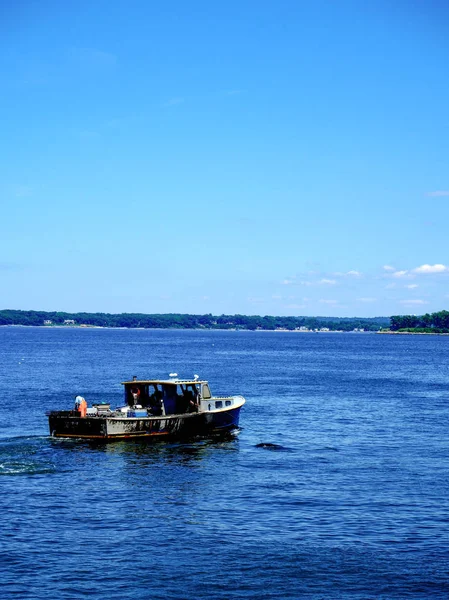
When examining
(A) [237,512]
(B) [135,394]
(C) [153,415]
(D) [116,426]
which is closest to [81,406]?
(D) [116,426]

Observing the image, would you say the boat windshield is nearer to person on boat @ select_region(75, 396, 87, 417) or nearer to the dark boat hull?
the dark boat hull

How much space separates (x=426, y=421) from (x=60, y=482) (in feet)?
123

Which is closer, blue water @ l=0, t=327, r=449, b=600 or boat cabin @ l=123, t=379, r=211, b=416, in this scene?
blue water @ l=0, t=327, r=449, b=600

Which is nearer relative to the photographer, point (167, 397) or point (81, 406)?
point (81, 406)

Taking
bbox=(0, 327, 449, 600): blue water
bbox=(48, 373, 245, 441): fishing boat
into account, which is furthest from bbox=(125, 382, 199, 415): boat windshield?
bbox=(0, 327, 449, 600): blue water

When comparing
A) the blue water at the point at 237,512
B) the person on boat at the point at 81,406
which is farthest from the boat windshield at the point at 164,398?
the person on boat at the point at 81,406

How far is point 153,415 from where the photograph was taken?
59.8 metres

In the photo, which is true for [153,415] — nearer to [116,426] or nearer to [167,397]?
[167,397]

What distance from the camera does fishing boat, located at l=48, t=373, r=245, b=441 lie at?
184 feet

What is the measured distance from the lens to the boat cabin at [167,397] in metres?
60.5

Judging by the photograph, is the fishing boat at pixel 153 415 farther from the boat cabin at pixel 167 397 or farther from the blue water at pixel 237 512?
the blue water at pixel 237 512

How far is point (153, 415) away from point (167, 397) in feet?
6.16

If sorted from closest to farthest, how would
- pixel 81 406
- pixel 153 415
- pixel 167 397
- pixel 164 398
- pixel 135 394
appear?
1. pixel 81 406
2. pixel 153 415
3. pixel 164 398
4. pixel 167 397
5. pixel 135 394

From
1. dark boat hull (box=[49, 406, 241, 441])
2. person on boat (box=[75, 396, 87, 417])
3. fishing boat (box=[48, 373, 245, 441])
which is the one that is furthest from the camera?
person on boat (box=[75, 396, 87, 417])
